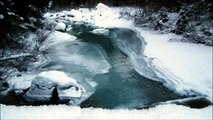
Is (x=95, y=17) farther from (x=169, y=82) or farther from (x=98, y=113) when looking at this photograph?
(x=98, y=113)

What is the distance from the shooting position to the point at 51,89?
289 inches

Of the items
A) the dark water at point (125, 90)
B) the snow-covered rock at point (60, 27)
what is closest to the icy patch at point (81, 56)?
the dark water at point (125, 90)

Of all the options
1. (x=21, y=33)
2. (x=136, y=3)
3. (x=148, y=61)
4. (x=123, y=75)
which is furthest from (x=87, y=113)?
(x=136, y=3)

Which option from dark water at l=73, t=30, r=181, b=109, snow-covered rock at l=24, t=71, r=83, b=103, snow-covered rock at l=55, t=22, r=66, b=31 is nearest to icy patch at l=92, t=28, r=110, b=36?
snow-covered rock at l=55, t=22, r=66, b=31

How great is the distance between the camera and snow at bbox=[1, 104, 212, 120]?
5973 millimetres

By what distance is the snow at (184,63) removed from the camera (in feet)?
24.7

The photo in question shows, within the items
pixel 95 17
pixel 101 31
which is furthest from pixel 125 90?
pixel 95 17

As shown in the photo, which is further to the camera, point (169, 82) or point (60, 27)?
point (60, 27)

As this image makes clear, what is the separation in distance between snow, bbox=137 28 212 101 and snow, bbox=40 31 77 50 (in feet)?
12.6

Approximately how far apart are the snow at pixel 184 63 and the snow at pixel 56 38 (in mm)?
3846

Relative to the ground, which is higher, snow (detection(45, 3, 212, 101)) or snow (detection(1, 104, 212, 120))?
snow (detection(45, 3, 212, 101))

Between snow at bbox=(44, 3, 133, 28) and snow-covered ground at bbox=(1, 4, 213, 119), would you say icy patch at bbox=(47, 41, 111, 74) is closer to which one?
snow-covered ground at bbox=(1, 4, 213, 119)

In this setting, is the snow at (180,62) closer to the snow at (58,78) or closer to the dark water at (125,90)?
the dark water at (125,90)

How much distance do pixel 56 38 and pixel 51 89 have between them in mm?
6067
